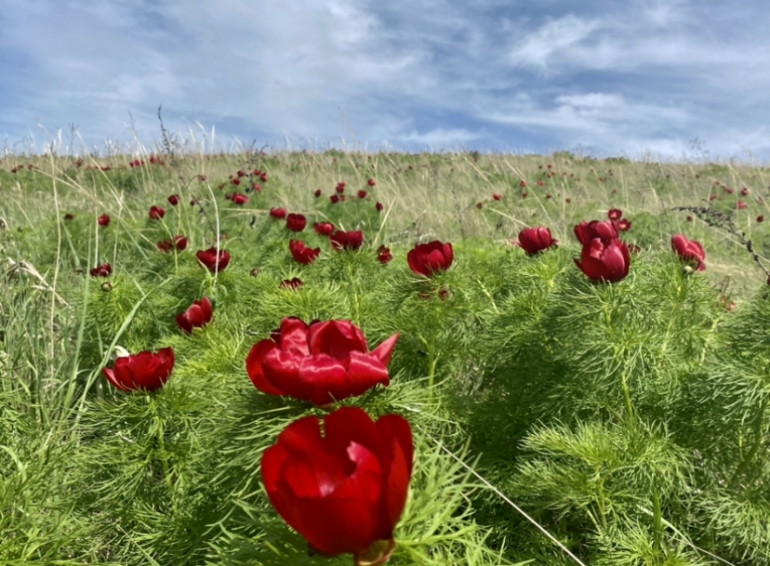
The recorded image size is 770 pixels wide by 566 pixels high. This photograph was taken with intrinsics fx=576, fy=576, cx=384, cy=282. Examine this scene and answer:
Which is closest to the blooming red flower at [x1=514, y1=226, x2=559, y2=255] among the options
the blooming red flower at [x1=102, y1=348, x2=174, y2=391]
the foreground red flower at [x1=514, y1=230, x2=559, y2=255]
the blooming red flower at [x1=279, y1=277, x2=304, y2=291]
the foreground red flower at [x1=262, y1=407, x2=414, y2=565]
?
the foreground red flower at [x1=514, y1=230, x2=559, y2=255]

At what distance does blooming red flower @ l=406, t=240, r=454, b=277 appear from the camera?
1636mm

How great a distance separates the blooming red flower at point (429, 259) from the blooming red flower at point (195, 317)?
596 mm

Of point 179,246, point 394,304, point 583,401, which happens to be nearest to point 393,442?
point 583,401

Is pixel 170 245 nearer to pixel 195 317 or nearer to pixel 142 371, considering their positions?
pixel 195 317

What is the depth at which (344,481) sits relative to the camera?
53cm

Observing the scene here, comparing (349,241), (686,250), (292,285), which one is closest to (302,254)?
(349,241)

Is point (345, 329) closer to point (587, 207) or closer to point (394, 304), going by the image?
point (394, 304)

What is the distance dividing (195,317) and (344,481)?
1225mm

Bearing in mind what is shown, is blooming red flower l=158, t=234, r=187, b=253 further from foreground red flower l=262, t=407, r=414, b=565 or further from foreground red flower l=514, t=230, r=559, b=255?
foreground red flower l=262, t=407, r=414, b=565

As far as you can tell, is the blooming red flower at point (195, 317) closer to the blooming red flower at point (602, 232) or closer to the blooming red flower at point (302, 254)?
the blooming red flower at point (302, 254)

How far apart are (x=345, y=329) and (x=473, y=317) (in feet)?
3.45

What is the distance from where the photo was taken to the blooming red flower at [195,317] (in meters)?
1.63

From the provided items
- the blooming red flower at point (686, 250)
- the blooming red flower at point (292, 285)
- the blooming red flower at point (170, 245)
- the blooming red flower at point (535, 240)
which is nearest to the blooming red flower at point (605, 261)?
the blooming red flower at point (686, 250)

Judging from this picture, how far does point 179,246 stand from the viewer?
268 cm
